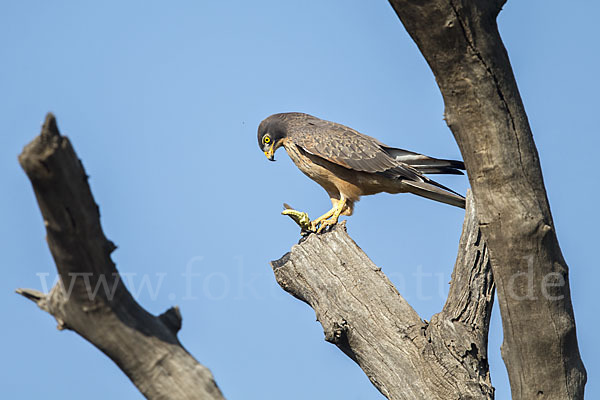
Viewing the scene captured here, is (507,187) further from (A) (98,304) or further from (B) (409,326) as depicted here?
(A) (98,304)

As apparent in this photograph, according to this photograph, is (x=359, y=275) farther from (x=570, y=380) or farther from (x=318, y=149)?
(x=318, y=149)

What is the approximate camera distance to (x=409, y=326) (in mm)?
5031

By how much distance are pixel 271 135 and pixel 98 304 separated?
220 inches

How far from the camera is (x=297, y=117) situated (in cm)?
870

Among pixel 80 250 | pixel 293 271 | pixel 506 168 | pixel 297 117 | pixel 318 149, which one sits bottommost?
pixel 80 250

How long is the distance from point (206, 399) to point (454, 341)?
7.63 ft

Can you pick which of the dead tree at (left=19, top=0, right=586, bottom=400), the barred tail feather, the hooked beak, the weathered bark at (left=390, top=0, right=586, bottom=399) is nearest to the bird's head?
the hooked beak

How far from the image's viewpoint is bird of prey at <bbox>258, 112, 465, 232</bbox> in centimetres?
745

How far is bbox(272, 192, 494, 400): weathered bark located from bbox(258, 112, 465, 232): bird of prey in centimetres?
193

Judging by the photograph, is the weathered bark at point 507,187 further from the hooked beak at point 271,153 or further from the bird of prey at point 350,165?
the hooked beak at point 271,153

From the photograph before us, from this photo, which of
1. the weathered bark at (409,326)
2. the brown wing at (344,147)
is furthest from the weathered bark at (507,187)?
the brown wing at (344,147)

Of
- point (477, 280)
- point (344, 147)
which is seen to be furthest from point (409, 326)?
point (344, 147)

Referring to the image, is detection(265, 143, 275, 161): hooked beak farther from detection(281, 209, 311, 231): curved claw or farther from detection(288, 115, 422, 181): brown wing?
detection(281, 209, 311, 231): curved claw

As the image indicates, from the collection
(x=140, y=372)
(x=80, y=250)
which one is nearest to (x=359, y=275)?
(x=140, y=372)
